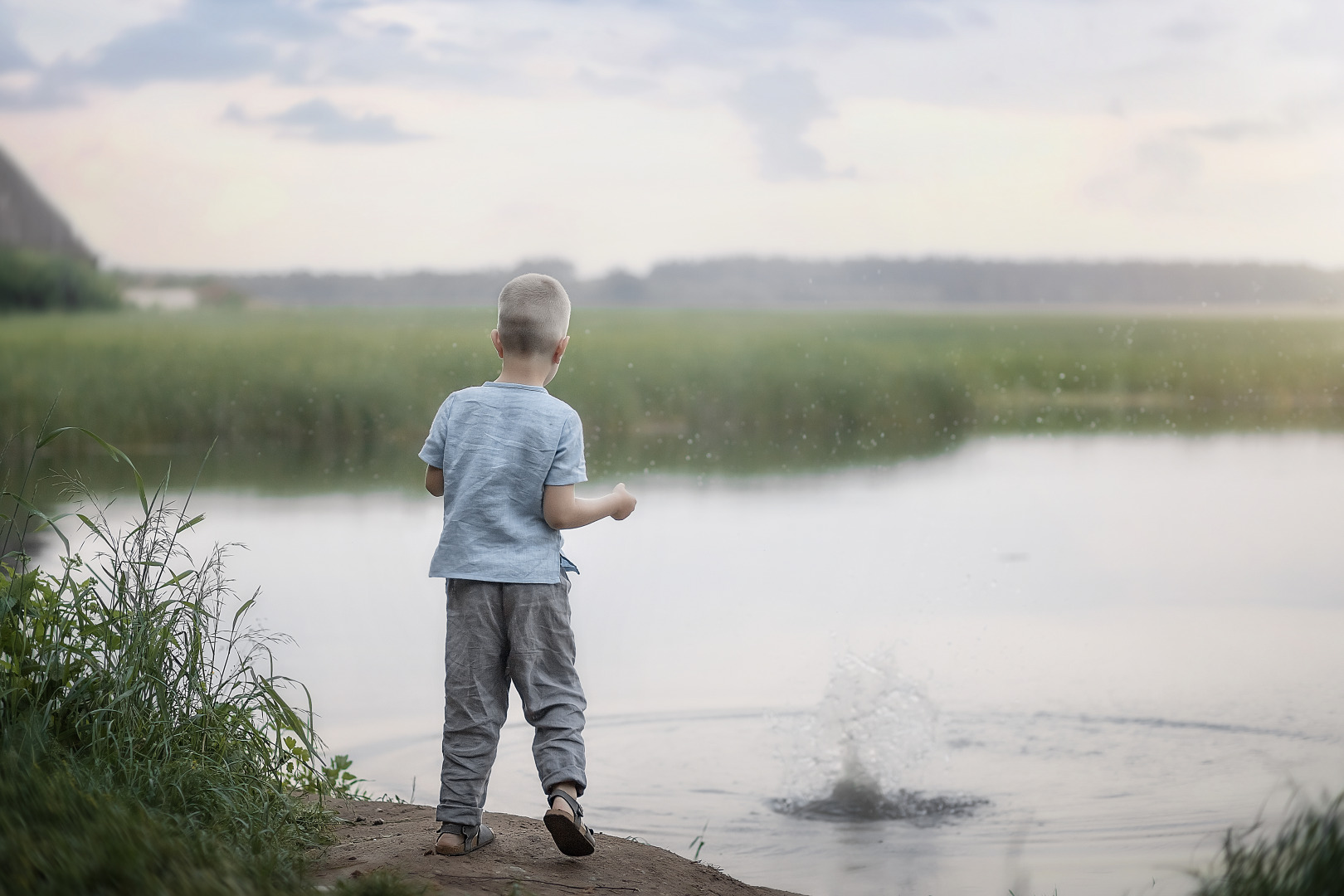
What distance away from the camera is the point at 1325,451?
16.9 metres

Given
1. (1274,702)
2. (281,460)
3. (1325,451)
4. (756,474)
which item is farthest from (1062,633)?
(1325,451)

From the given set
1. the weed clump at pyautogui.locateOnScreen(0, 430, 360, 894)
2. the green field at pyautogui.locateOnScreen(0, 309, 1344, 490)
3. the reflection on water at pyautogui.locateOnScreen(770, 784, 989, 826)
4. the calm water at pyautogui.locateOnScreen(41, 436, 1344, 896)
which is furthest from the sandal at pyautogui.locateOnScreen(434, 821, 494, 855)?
the green field at pyautogui.locateOnScreen(0, 309, 1344, 490)

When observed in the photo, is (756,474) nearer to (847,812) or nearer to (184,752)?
(847,812)

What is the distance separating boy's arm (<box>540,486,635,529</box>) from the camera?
2607mm

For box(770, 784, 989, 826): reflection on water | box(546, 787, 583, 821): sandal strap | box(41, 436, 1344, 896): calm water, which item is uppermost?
box(546, 787, 583, 821): sandal strap

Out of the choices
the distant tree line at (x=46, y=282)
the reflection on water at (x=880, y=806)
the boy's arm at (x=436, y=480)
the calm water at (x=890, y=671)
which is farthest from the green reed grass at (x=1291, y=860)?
the distant tree line at (x=46, y=282)

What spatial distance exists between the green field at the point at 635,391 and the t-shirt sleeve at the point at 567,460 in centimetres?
644

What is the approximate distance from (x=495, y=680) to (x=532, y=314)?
29.0 inches

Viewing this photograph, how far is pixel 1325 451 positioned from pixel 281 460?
12.7 metres

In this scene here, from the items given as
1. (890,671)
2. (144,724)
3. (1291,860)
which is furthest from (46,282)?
(1291,860)

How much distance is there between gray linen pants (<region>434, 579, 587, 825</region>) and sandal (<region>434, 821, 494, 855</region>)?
17mm

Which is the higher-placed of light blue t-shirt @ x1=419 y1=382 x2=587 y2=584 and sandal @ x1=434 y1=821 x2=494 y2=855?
light blue t-shirt @ x1=419 y1=382 x2=587 y2=584

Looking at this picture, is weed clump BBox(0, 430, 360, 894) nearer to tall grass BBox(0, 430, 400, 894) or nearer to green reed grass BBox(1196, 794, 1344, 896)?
tall grass BBox(0, 430, 400, 894)

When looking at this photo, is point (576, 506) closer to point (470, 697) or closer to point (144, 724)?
point (470, 697)
